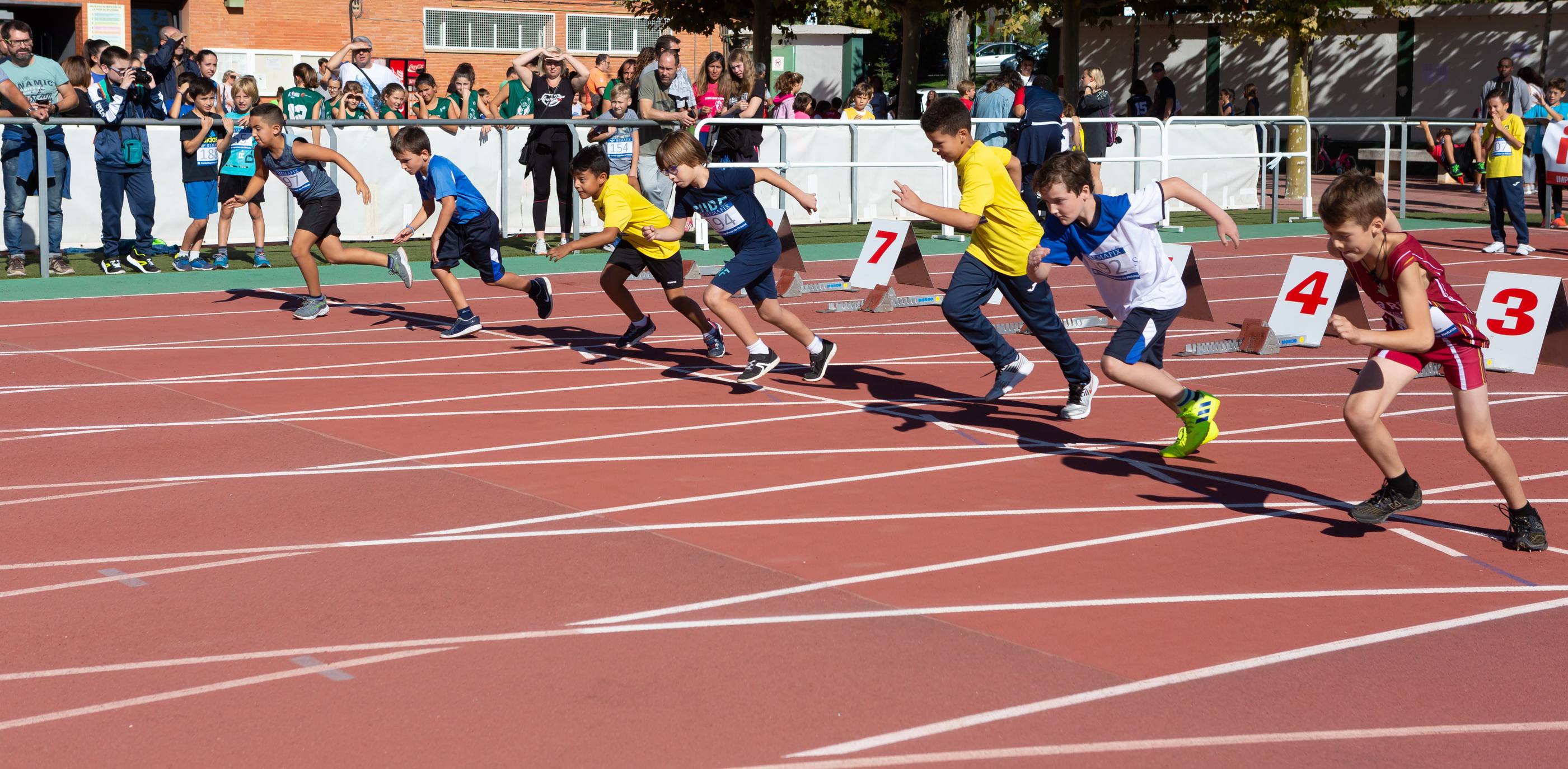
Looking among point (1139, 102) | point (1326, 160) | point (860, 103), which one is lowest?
point (1326, 160)

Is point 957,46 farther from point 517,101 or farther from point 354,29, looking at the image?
point 517,101

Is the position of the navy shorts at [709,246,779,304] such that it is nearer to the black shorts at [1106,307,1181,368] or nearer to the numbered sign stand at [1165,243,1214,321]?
the black shorts at [1106,307,1181,368]

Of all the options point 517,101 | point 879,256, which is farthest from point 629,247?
point 517,101

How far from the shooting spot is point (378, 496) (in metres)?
7.38

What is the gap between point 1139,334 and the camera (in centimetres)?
812

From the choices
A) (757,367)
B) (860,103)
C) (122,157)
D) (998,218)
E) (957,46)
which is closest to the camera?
(998,218)

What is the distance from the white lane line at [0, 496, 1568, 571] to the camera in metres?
6.41

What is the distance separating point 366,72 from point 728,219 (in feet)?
32.4

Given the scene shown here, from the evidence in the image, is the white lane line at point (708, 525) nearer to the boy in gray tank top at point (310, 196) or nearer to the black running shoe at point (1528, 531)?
the black running shoe at point (1528, 531)

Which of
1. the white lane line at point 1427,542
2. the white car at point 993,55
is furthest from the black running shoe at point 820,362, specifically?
the white car at point 993,55

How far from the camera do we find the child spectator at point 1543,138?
20.5 meters

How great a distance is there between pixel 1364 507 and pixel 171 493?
521 cm

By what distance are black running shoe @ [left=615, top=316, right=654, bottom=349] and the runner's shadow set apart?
4239mm

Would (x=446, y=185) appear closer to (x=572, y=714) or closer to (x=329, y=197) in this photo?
(x=329, y=197)
